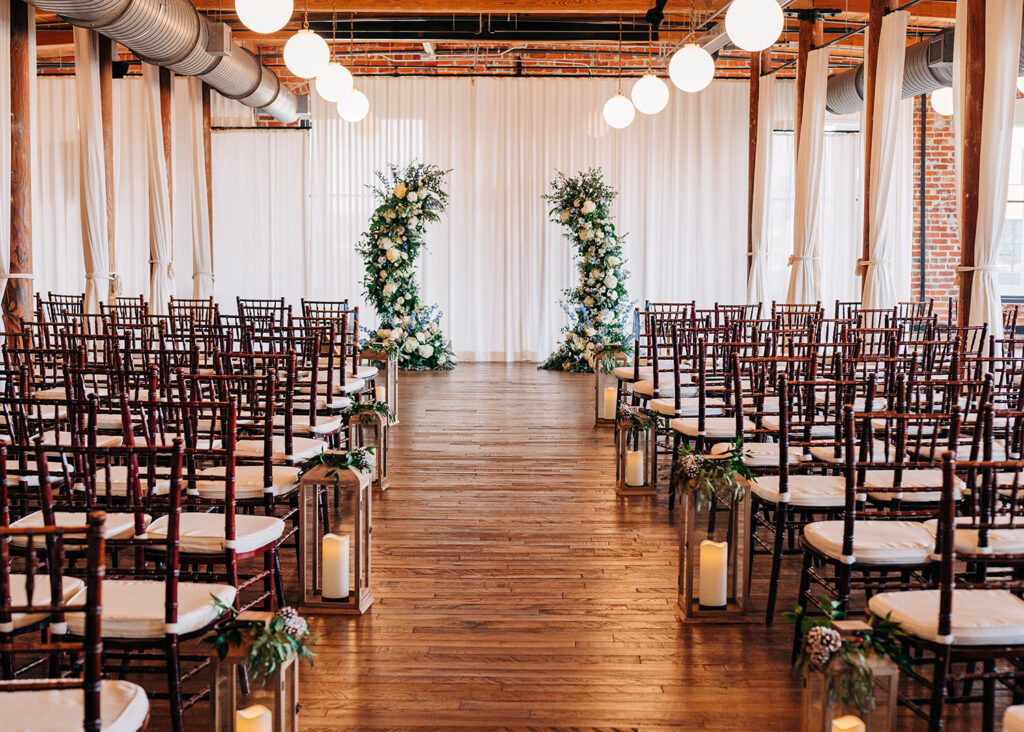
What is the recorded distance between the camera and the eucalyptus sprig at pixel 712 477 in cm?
374

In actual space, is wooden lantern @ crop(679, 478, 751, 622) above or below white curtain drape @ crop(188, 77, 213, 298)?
below

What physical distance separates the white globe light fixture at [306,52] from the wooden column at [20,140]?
2874 mm

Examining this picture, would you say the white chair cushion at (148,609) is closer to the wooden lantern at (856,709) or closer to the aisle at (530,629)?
the aisle at (530,629)

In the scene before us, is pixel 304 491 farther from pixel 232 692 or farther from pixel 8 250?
pixel 8 250

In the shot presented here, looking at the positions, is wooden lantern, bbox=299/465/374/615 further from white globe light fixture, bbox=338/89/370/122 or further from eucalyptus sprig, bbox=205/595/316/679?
white globe light fixture, bbox=338/89/370/122

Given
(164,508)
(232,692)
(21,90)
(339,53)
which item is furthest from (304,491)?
(339,53)

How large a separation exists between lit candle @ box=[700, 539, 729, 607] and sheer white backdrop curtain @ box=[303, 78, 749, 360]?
9996 millimetres

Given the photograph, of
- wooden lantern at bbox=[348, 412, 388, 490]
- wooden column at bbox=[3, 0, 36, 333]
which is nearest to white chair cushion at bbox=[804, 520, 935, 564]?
wooden lantern at bbox=[348, 412, 388, 490]

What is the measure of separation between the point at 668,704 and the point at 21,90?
24.7ft

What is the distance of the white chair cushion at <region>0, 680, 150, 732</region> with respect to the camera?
197 centimetres

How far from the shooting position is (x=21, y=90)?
813 centimetres

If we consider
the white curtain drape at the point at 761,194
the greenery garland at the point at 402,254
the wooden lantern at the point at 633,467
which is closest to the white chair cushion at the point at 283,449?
the wooden lantern at the point at 633,467

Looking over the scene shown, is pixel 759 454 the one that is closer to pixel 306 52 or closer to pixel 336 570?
pixel 336 570

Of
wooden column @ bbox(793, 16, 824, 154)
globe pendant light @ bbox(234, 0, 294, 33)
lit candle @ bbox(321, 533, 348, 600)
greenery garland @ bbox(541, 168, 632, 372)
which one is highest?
wooden column @ bbox(793, 16, 824, 154)
